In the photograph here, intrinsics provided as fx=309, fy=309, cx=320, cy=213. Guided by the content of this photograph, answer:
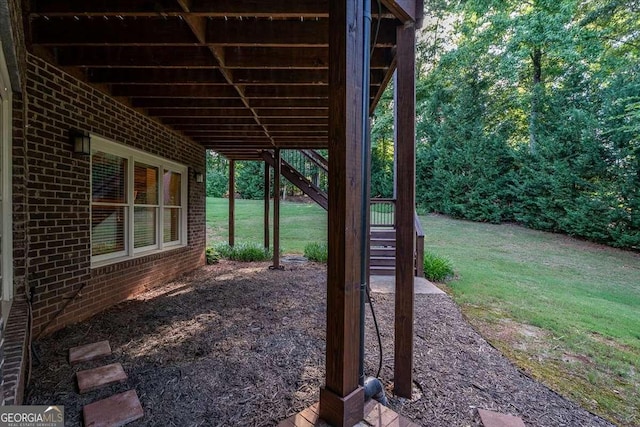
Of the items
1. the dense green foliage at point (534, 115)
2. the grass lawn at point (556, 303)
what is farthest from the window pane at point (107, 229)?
the dense green foliage at point (534, 115)

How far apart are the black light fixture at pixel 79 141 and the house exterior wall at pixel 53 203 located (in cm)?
6

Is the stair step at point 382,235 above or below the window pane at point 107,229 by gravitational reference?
below

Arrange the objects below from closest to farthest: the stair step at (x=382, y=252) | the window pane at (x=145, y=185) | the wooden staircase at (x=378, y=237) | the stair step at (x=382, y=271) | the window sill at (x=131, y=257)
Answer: the window sill at (x=131, y=257)
the window pane at (x=145, y=185)
the wooden staircase at (x=378, y=237)
the stair step at (x=382, y=271)
the stair step at (x=382, y=252)

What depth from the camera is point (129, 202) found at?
4.38 m

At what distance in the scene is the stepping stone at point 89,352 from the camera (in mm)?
2553

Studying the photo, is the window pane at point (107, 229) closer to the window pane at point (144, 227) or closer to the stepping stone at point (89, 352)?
the window pane at point (144, 227)

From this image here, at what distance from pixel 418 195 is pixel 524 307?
33.8 feet

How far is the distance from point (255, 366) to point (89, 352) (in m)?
1.46

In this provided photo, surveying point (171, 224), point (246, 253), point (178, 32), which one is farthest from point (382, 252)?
point (178, 32)

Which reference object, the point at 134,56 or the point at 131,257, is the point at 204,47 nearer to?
the point at 134,56

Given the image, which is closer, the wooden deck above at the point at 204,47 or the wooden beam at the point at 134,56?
the wooden deck above at the point at 204,47

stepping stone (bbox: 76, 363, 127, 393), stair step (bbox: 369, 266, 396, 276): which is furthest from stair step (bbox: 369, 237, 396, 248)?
stepping stone (bbox: 76, 363, 127, 393)

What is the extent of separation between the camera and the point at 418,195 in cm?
1448

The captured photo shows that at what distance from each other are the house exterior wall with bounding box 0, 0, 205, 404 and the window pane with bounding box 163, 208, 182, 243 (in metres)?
1.30
